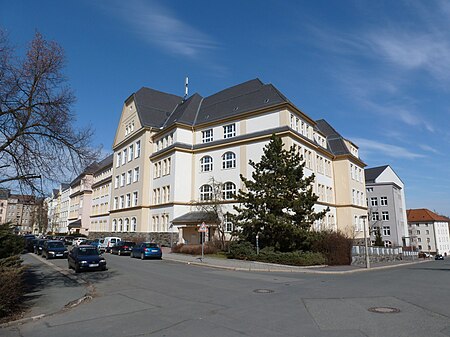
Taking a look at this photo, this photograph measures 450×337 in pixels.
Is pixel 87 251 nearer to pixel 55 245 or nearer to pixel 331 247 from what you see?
pixel 55 245

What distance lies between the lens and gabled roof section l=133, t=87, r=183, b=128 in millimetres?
51750

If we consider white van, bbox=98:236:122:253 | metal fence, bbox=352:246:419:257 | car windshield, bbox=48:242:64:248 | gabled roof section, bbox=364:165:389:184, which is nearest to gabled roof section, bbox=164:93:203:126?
white van, bbox=98:236:122:253

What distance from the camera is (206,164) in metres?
43.8

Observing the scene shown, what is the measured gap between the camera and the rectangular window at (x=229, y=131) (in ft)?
139

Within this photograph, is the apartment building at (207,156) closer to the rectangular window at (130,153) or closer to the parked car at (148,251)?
the rectangular window at (130,153)

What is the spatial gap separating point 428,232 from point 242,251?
102 metres

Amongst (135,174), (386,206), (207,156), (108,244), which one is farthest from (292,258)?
(386,206)

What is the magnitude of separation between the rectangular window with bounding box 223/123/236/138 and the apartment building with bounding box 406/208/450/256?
84.1 m

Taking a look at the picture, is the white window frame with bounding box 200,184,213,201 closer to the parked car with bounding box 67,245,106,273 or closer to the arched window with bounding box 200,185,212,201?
the arched window with bounding box 200,185,212,201

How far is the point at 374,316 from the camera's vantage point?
27.2 ft

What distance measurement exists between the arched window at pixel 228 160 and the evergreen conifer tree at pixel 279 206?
1335 centimetres

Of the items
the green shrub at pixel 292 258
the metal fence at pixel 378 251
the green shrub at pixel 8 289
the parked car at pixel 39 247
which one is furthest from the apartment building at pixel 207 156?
the green shrub at pixel 8 289

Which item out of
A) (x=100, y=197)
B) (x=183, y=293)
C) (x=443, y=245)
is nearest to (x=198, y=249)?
(x=183, y=293)

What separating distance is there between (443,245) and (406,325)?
123m
